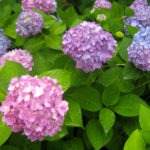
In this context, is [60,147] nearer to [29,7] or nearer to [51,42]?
[51,42]

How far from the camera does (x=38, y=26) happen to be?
2.03 metres

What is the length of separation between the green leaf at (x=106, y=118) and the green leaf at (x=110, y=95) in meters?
0.05

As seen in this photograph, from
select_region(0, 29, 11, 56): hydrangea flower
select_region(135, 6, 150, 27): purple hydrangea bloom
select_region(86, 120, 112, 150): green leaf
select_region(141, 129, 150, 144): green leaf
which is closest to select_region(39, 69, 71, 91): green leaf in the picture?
select_region(86, 120, 112, 150): green leaf

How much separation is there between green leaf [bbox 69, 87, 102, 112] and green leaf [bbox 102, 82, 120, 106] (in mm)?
26

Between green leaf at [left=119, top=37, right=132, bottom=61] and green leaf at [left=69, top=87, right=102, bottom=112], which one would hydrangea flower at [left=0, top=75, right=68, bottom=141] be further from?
green leaf at [left=119, top=37, right=132, bottom=61]

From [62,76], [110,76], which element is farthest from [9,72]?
[110,76]

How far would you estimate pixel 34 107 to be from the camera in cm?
127

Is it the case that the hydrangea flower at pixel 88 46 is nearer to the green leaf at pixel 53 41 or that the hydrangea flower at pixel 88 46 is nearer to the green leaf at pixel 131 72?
the green leaf at pixel 131 72

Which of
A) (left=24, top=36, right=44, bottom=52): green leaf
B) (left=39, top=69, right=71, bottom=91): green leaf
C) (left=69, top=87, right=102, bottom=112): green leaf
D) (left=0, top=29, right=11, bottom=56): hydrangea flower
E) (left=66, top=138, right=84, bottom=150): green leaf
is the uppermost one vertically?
(left=39, top=69, right=71, bottom=91): green leaf

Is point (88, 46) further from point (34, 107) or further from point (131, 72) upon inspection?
point (34, 107)

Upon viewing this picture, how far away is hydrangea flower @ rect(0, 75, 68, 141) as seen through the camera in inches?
50.1

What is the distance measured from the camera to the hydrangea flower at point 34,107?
127 cm

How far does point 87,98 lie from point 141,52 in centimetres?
28

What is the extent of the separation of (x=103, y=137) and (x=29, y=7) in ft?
3.61
